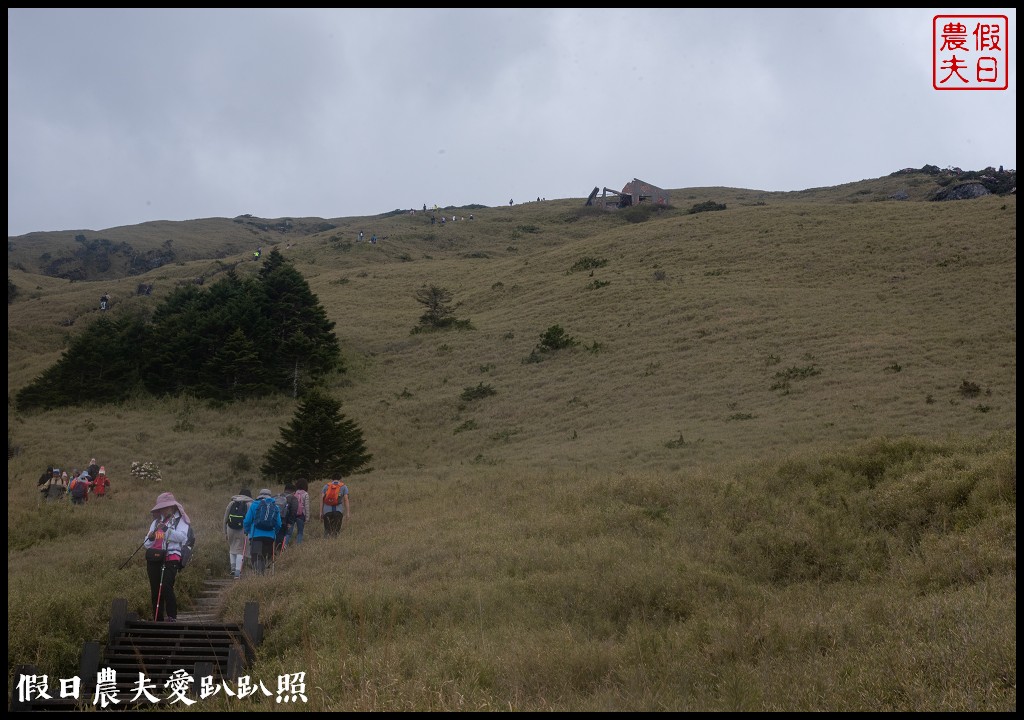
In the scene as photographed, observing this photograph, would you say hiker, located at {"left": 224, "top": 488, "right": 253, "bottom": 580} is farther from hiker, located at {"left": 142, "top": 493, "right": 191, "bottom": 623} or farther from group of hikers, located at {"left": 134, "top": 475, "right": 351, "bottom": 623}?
hiker, located at {"left": 142, "top": 493, "right": 191, "bottom": 623}

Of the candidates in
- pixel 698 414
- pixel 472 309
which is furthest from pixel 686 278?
pixel 698 414

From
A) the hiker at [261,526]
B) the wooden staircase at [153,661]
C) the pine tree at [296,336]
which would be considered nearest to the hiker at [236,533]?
the hiker at [261,526]

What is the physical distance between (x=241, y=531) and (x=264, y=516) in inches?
22.4

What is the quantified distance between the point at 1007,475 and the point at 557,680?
859 cm

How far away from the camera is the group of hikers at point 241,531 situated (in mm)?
9578

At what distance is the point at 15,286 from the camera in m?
63.7

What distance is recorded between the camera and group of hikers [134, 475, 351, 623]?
9.58m

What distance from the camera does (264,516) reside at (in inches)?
475

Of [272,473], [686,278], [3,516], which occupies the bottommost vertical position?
[272,473]

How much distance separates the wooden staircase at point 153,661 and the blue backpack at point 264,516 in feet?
7.36

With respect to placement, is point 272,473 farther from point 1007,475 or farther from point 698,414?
point 1007,475

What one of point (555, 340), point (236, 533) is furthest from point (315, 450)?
point (555, 340)

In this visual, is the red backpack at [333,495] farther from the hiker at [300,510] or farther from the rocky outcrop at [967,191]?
the rocky outcrop at [967,191]

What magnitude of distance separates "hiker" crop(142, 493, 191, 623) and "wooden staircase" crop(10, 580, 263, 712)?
37 centimetres
